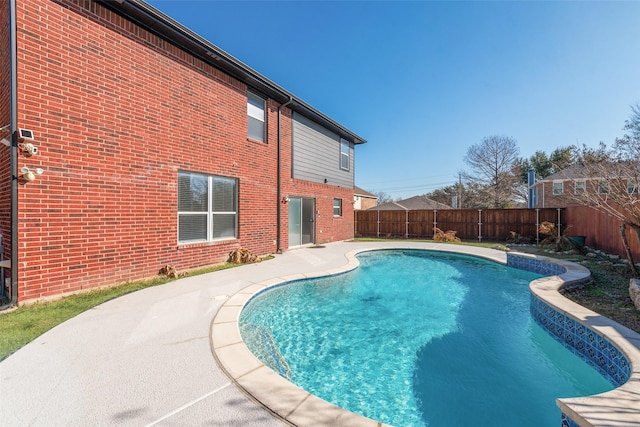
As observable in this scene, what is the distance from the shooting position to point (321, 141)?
40.1ft

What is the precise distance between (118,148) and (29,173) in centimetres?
143

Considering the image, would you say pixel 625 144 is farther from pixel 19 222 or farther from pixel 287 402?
pixel 19 222

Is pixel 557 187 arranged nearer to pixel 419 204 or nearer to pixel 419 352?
pixel 419 204

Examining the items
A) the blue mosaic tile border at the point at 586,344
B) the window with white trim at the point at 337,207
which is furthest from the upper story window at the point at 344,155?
the blue mosaic tile border at the point at 586,344

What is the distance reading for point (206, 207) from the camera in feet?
23.1

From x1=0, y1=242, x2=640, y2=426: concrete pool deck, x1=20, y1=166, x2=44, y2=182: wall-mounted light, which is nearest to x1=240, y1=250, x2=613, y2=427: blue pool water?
x1=0, y1=242, x2=640, y2=426: concrete pool deck

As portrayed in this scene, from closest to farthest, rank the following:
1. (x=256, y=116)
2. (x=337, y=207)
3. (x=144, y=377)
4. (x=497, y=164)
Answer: (x=144, y=377) → (x=256, y=116) → (x=337, y=207) → (x=497, y=164)

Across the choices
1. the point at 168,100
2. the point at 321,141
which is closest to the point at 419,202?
the point at 321,141

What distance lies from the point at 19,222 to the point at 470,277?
33.4 feet

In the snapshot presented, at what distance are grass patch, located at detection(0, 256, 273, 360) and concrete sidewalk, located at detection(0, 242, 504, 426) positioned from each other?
177 mm

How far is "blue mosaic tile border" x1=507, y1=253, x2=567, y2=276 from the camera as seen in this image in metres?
7.20

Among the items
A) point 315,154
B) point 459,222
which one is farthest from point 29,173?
point 459,222

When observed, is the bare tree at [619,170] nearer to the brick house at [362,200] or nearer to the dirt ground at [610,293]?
the dirt ground at [610,293]

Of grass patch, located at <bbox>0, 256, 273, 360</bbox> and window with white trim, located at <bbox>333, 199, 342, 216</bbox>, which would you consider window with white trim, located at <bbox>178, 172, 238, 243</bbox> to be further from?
window with white trim, located at <bbox>333, 199, 342, 216</bbox>
